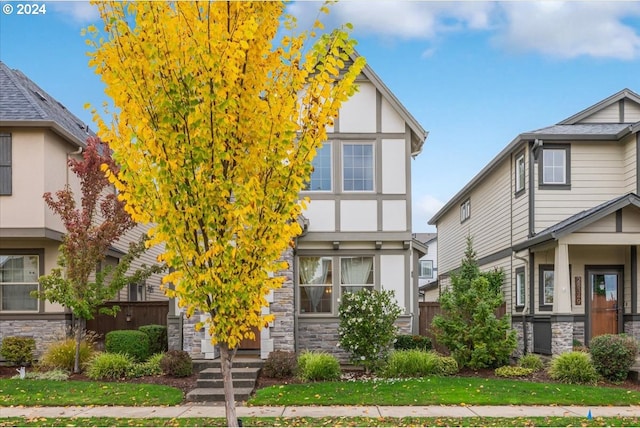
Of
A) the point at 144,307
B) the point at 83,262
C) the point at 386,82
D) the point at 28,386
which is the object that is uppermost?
the point at 386,82

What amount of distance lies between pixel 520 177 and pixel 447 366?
684cm

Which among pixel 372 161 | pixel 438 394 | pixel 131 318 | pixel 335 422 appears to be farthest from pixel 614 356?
pixel 131 318

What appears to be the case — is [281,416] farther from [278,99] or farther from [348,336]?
[278,99]

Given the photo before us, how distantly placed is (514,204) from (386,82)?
18.9ft

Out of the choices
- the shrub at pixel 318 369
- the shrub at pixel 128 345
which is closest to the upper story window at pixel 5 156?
the shrub at pixel 128 345

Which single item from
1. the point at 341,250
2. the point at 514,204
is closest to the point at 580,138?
the point at 514,204

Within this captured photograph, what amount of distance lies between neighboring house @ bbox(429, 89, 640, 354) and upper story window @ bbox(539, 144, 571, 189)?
27 millimetres

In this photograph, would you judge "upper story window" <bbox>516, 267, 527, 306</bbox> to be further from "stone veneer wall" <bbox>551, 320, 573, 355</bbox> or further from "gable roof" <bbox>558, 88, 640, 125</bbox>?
"gable roof" <bbox>558, 88, 640, 125</bbox>

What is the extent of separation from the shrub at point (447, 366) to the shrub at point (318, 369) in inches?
91.1

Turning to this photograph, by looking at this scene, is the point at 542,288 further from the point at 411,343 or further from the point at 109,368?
the point at 109,368

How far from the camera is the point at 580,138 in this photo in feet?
53.5

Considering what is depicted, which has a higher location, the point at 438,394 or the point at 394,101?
the point at 394,101

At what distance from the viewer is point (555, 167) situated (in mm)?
16594

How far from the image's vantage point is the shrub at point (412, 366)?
12961mm
